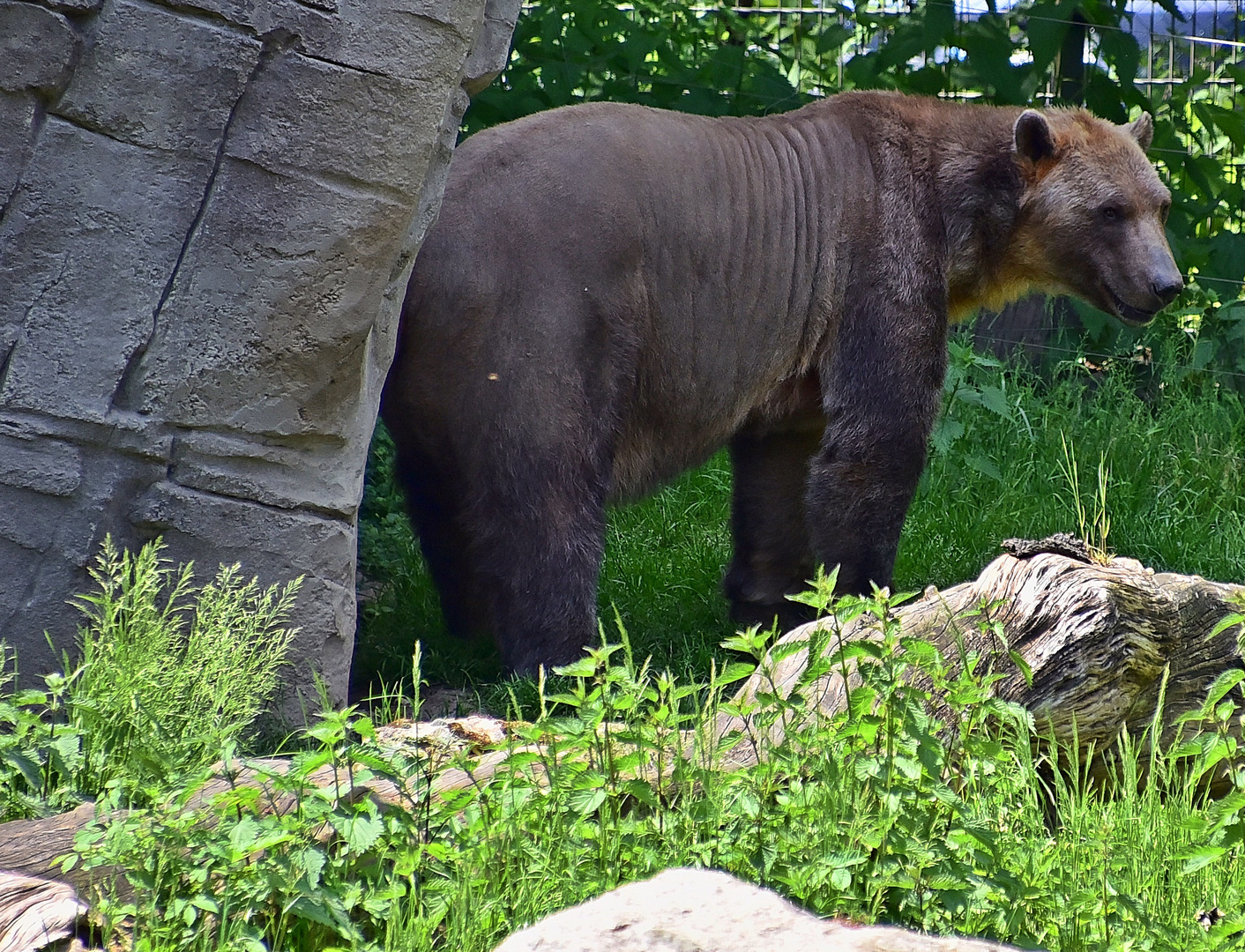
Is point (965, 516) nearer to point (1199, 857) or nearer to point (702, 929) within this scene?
point (1199, 857)

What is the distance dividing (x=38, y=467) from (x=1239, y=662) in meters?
3.19

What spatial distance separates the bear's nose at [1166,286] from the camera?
534cm

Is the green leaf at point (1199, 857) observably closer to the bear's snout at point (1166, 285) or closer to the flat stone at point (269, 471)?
the flat stone at point (269, 471)

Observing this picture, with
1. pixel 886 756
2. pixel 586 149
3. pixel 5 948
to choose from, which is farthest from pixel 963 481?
pixel 5 948

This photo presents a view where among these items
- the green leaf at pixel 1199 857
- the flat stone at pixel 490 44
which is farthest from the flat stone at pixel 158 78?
the green leaf at pixel 1199 857

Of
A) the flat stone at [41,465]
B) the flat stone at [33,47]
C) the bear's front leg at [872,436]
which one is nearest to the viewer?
the flat stone at [33,47]

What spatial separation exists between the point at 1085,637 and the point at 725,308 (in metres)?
1.96

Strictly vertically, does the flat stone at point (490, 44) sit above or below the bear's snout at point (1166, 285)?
above

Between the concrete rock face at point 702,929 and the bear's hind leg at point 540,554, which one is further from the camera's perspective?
the bear's hind leg at point 540,554

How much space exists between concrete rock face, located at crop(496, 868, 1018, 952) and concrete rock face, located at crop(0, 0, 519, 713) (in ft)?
6.74

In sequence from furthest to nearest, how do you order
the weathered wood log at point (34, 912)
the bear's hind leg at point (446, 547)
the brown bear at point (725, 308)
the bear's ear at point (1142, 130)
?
the bear's ear at point (1142, 130)
the bear's hind leg at point (446, 547)
the brown bear at point (725, 308)
the weathered wood log at point (34, 912)

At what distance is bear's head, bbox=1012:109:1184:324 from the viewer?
213 inches

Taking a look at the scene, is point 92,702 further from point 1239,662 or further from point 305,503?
point 1239,662

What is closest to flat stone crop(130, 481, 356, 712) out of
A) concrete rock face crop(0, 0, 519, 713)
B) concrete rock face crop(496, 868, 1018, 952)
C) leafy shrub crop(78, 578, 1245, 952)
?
concrete rock face crop(0, 0, 519, 713)
